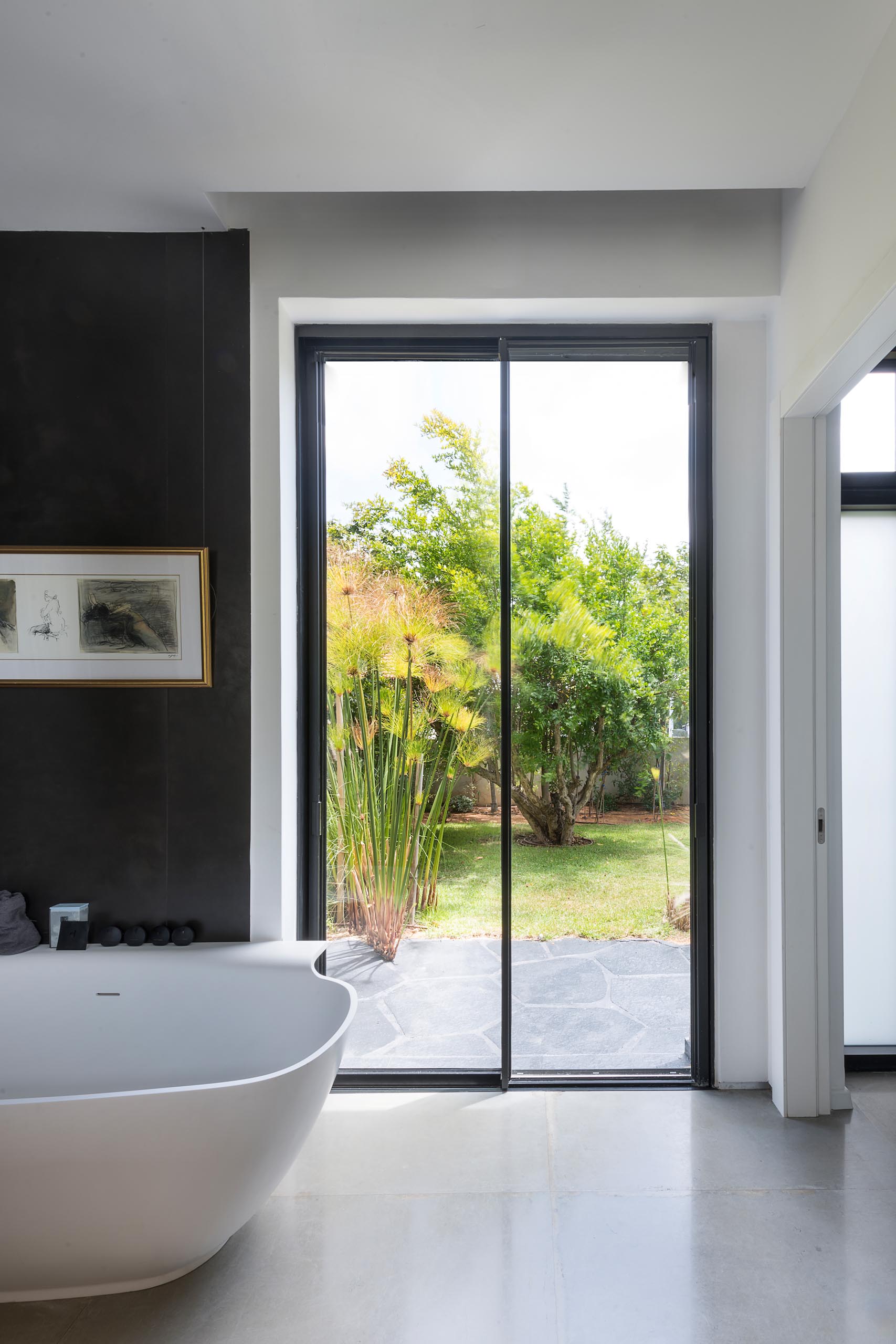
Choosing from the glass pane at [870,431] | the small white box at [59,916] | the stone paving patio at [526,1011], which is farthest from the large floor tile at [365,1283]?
the glass pane at [870,431]

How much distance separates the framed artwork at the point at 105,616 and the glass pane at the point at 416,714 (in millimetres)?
485

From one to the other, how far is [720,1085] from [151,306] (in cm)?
317

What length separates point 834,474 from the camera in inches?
93.9

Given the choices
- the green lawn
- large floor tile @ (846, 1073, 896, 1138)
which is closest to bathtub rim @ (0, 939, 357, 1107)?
the green lawn

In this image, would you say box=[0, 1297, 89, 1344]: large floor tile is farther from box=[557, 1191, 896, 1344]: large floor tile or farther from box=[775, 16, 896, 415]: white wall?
box=[775, 16, 896, 415]: white wall

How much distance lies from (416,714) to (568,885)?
0.79m

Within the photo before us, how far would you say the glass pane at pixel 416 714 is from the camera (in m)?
2.57

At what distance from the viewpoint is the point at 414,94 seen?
69.7 inches

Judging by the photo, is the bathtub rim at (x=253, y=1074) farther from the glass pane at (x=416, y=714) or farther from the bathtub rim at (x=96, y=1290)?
the glass pane at (x=416, y=714)

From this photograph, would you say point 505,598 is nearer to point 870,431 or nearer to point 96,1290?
point 870,431

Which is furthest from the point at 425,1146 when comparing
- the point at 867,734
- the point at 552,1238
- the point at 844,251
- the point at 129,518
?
the point at 844,251

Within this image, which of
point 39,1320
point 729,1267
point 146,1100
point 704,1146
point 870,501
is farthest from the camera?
point 870,501

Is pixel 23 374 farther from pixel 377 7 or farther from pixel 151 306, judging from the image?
pixel 377 7

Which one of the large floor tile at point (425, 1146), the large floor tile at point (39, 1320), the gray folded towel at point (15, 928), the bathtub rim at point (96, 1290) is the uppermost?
the gray folded towel at point (15, 928)
